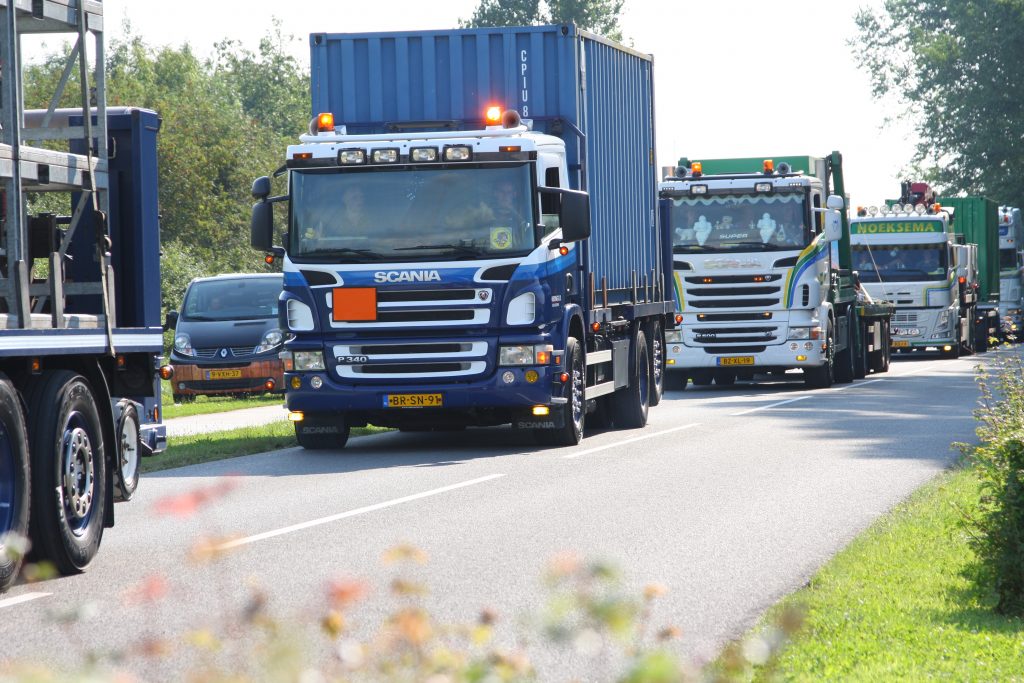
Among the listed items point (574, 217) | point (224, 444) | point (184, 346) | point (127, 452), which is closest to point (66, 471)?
point (127, 452)

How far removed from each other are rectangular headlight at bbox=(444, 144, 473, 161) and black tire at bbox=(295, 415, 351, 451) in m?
2.78

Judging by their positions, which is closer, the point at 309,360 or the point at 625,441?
the point at 309,360

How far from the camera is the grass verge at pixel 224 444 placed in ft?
51.7

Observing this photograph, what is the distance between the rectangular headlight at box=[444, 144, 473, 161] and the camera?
611 inches

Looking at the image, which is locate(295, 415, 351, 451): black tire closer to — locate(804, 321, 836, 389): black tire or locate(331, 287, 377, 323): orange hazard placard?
locate(331, 287, 377, 323): orange hazard placard

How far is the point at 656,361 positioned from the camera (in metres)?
20.3

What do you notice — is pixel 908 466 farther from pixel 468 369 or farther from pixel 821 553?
pixel 821 553

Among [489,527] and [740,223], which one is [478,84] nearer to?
[489,527]

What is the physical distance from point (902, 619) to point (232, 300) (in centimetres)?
1926

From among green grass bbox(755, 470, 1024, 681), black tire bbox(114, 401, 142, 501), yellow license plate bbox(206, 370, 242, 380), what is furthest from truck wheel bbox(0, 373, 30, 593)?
yellow license plate bbox(206, 370, 242, 380)

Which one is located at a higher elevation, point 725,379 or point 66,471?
point 66,471

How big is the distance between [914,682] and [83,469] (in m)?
4.77

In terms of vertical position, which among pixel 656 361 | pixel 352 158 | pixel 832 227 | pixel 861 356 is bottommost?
pixel 861 356

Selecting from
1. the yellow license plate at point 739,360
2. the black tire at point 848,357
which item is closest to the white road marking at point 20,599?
the yellow license plate at point 739,360
